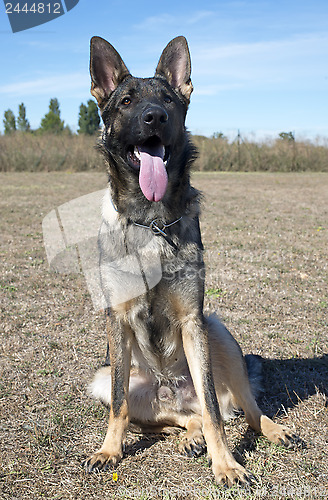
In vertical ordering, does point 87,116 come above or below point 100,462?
above

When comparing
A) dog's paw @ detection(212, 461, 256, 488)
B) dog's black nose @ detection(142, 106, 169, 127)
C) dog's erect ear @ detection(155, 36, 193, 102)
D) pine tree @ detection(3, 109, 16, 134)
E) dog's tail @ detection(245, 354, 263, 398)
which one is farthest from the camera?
pine tree @ detection(3, 109, 16, 134)

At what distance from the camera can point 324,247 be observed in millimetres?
8070

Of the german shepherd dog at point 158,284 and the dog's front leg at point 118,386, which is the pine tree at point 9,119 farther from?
the dog's front leg at point 118,386

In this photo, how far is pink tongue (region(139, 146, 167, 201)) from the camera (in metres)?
2.88

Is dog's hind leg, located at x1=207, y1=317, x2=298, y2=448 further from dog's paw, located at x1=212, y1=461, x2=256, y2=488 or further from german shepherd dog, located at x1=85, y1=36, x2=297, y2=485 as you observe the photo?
dog's paw, located at x1=212, y1=461, x2=256, y2=488

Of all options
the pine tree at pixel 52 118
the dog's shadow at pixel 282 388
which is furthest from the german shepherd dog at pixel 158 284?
the pine tree at pixel 52 118

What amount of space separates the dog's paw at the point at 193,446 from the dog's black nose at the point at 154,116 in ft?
6.60

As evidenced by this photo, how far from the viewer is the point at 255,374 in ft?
11.6

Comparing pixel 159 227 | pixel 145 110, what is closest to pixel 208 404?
pixel 159 227

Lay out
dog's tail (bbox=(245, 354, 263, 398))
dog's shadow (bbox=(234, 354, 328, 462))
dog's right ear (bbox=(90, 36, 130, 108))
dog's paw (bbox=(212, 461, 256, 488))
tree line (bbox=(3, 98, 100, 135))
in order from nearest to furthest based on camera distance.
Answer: dog's paw (bbox=(212, 461, 256, 488)) → dog's right ear (bbox=(90, 36, 130, 108)) → dog's shadow (bbox=(234, 354, 328, 462)) → dog's tail (bbox=(245, 354, 263, 398)) → tree line (bbox=(3, 98, 100, 135))

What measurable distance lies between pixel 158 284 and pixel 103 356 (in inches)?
65.0

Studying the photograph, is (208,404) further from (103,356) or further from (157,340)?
(103,356)

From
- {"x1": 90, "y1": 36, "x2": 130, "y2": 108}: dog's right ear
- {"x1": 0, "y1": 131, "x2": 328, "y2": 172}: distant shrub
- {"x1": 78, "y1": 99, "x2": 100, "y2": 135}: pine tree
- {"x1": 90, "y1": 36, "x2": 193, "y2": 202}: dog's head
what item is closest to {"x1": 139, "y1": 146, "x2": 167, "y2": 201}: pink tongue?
{"x1": 90, "y1": 36, "x2": 193, "y2": 202}: dog's head

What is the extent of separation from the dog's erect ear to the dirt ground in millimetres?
2431
